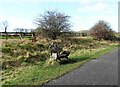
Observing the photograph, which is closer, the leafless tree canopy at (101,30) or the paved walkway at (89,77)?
the paved walkway at (89,77)

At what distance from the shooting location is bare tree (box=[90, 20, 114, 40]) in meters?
62.6

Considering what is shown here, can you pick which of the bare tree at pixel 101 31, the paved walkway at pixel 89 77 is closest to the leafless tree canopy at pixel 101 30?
the bare tree at pixel 101 31

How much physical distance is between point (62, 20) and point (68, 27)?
166 centimetres

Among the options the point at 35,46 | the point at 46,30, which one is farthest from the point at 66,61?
the point at 46,30

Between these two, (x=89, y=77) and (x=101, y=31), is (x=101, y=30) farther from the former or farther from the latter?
(x=89, y=77)

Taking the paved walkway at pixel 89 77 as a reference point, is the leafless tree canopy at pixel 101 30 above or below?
above

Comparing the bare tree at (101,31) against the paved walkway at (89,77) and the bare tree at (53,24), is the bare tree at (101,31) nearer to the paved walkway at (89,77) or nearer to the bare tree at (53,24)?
the bare tree at (53,24)

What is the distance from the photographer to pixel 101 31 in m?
62.8

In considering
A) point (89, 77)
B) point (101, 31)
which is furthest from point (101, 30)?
point (89, 77)

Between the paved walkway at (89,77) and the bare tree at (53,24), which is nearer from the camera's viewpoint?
the paved walkway at (89,77)

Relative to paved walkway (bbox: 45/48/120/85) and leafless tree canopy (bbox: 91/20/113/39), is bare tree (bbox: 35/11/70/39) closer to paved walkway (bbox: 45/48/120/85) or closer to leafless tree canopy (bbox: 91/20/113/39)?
leafless tree canopy (bbox: 91/20/113/39)

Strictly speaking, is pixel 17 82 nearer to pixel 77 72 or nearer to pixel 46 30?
pixel 77 72

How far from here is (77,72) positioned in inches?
637

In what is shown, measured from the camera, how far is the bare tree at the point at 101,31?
205ft
